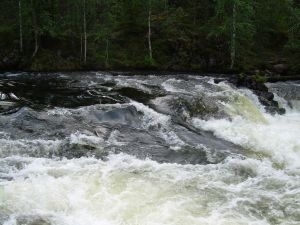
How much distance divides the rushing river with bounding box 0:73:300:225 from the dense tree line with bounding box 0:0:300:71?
13.5 metres

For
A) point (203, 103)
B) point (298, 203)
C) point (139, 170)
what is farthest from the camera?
point (203, 103)

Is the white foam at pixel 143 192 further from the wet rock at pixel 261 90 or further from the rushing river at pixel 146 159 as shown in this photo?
the wet rock at pixel 261 90

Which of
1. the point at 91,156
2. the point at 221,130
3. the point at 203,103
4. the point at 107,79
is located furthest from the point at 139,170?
the point at 107,79

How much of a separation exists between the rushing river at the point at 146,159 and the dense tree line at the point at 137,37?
1349cm

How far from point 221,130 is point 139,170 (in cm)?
602

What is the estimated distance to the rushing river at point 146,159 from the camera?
33.3 feet

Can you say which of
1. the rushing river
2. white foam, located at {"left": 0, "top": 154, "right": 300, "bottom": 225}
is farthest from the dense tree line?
white foam, located at {"left": 0, "top": 154, "right": 300, "bottom": 225}

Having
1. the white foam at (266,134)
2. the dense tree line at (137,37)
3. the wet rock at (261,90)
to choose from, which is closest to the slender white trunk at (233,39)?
the dense tree line at (137,37)

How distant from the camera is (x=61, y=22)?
129 ft

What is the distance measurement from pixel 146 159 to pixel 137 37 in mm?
28257

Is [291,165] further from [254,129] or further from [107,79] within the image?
[107,79]

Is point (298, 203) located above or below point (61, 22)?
below

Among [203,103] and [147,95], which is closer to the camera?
[203,103]

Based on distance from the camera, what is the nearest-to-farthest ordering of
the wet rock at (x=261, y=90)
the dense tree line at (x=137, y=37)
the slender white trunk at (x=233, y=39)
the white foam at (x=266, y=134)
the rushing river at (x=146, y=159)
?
the rushing river at (x=146, y=159)
the white foam at (x=266, y=134)
the wet rock at (x=261, y=90)
the slender white trunk at (x=233, y=39)
the dense tree line at (x=137, y=37)
